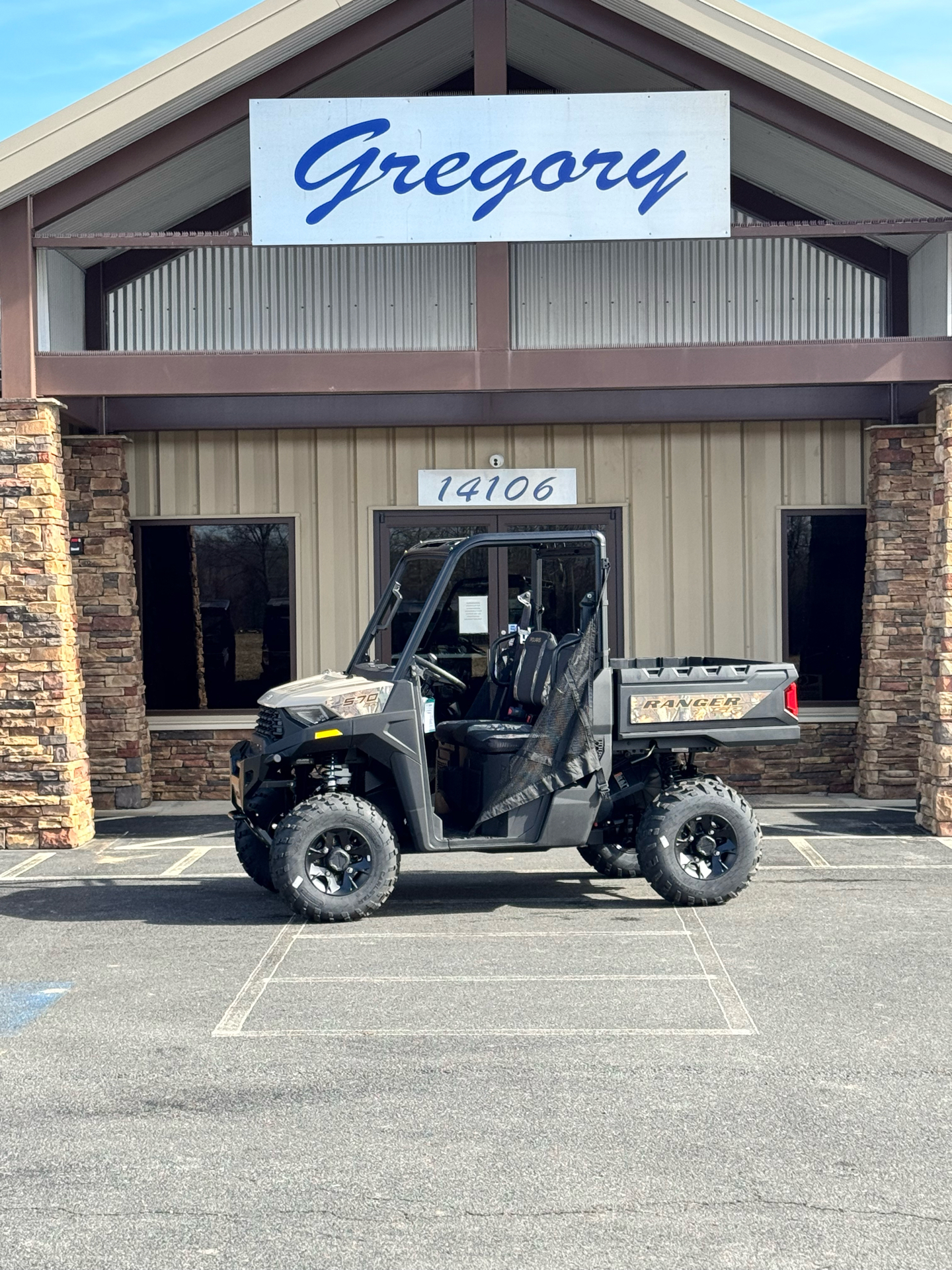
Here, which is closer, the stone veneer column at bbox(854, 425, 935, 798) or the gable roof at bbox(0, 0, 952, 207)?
the gable roof at bbox(0, 0, 952, 207)

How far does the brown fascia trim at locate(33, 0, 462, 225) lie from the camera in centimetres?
1087

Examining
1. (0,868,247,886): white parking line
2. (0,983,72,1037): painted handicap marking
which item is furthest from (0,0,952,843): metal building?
(0,983,72,1037): painted handicap marking

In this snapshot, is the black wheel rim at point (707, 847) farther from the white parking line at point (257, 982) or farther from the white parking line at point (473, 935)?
the white parking line at point (257, 982)

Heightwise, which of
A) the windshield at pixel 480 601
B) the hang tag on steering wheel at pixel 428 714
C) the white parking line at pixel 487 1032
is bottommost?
the white parking line at pixel 487 1032

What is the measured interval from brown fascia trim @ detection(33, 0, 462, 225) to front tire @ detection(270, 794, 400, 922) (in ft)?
17.9

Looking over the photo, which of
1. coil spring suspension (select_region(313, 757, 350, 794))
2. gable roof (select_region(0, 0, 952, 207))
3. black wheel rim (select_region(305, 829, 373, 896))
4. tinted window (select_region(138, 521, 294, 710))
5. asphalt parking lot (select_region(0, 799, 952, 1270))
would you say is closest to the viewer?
asphalt parking lot (select_region(0, 799, 952, 1270))

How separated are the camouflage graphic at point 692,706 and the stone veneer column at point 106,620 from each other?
6010 millimetres

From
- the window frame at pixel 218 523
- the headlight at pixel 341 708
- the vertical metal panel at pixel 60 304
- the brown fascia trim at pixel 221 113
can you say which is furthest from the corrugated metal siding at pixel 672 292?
the headlight at pixel 341 708

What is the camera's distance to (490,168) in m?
10.6

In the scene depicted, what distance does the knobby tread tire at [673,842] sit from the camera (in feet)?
28.0

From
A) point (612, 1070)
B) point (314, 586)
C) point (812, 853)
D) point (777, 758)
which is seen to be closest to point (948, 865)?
point (812, 853)

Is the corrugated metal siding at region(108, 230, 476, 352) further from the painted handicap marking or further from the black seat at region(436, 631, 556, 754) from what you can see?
the painted handicap marking

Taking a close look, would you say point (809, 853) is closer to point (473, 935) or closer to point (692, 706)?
point (692, 706)

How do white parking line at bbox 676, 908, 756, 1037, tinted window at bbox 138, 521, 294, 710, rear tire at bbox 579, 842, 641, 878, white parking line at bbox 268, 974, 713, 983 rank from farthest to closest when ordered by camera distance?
tinted window at bbox 138, 521, 294, 710 < rear tire at bbox 579, 842, 641, 878 < white parking line at bbox 268, 974, 713, 983 < white parking line at bbox 676, 908, 756, 1037
